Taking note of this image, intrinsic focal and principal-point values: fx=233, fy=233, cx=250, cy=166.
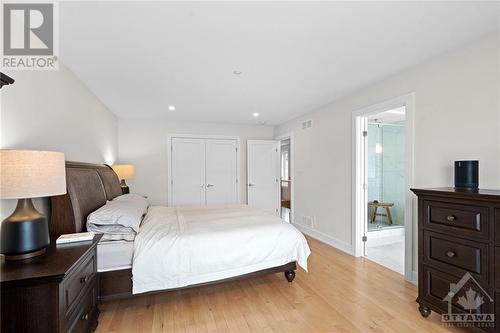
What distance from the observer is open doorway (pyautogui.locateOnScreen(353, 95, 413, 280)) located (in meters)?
2.69

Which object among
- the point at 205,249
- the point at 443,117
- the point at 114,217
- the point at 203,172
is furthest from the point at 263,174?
the point at 114,217

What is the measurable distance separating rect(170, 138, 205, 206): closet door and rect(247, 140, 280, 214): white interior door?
1145 mm

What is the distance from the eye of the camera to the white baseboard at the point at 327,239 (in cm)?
358

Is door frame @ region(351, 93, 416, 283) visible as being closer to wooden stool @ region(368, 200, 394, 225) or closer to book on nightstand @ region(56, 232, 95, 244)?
wooden stool @ region(368, 200, 394, 225)

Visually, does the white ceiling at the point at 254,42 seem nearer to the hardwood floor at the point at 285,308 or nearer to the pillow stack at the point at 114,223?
the pillow stack at the point at 114,223

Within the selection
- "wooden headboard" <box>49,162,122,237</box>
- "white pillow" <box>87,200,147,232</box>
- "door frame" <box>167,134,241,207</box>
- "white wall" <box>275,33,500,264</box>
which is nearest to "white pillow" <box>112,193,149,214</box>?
"wooden headboard" <box>49,162,122,237</box>

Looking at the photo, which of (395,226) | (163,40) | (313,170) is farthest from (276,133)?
(163,40)

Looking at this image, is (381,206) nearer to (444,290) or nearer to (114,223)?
(444,290)

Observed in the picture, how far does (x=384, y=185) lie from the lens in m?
4.81

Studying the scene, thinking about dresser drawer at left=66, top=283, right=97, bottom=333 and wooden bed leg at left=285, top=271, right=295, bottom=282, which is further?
wooden bed leg at left=285, top=271, right=295, bottom=282

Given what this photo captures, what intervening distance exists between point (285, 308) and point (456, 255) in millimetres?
1461

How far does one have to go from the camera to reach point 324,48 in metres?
2.15

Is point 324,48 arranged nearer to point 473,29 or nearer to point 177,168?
point 473,29

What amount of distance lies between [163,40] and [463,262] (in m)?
2.96
